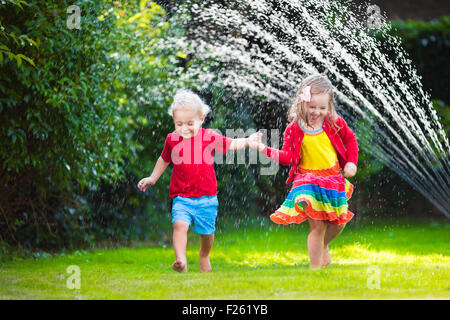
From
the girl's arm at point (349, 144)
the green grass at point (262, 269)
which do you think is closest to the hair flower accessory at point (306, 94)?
the girl's arm at point (349, 144)

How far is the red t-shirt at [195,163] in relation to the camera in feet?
14.4

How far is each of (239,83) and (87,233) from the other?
2341 millimetres

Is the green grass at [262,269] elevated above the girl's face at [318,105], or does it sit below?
below

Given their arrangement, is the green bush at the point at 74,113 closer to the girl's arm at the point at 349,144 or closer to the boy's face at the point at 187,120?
the boy's face at the point at 187,120

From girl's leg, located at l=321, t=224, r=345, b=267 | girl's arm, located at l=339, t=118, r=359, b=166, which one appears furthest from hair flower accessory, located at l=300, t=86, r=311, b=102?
girl's leg, located at l=321, t=224, r=345, b=267

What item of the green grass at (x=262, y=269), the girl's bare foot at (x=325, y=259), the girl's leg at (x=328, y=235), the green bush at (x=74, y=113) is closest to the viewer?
the green grass at (x=262, y=269)

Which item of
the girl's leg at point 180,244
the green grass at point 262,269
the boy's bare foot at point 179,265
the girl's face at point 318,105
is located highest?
the girl's face at point 318,105

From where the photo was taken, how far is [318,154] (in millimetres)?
4305

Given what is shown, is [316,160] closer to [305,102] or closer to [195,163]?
[305,102]

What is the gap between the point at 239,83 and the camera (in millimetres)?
7375

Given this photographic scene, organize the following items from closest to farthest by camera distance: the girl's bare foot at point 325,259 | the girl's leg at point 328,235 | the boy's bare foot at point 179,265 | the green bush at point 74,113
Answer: the boy's bare foot at point 179,265 < the girl's leg at point 328,235 < the girl's bare foot at point 325,259 < the green bush at point 74,113

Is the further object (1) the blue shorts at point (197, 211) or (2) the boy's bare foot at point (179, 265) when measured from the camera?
(1) the blue shorts at point (197, 211)

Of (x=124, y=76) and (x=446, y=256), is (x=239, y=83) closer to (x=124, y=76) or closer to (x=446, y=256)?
(x=124, y=76)

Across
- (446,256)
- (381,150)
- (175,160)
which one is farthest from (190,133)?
(381,150)
